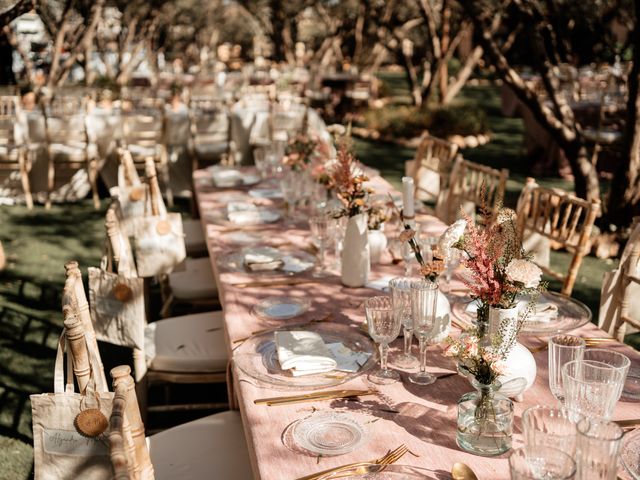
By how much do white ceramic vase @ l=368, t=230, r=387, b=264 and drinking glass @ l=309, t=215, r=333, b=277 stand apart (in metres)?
0.18

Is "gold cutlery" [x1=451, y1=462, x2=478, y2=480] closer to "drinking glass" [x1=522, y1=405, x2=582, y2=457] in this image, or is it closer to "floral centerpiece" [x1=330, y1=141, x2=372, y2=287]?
"drinking glass" [x1=522, y1=405, x2=582, y2=457]

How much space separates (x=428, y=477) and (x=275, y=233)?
2110 millimetres

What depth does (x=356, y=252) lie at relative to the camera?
105 inches

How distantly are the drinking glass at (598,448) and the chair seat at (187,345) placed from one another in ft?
5.97

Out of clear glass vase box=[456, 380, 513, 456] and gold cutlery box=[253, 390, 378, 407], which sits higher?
clear glass vase box=[456, 380, 513, 456]

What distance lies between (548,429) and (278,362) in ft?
2.90

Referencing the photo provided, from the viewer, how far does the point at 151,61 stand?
23594 millimetres

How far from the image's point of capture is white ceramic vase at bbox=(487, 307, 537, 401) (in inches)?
70.6

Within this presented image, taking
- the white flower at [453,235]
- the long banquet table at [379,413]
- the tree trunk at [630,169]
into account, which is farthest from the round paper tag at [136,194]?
the tree trunk at [630,169]

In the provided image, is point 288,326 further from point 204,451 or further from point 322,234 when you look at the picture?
point 322,234

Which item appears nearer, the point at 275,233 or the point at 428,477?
the point at 428,477

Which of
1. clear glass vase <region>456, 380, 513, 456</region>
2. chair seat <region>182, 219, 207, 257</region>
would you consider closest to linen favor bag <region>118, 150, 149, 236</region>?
chair seat <region>182, 219, 207, 257</region>

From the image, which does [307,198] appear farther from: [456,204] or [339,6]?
[339,6]

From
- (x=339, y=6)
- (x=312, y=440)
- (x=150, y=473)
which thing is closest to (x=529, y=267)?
(x=312, y=440)
